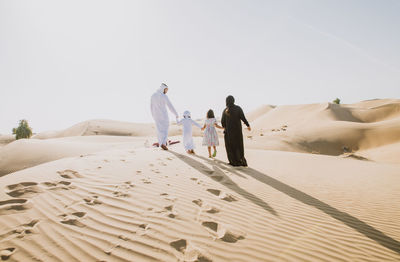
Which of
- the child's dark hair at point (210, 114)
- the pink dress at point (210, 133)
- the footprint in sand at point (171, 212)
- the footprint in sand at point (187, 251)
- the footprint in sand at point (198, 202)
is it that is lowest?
the footprint in sand at point (187, 251)

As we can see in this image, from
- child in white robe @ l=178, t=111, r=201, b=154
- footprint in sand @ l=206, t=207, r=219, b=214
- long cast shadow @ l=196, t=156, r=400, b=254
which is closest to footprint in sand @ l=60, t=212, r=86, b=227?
footprint in sand @ l=206, t=207, r=219, b=214

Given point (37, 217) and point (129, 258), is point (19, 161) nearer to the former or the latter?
point (37, 217)

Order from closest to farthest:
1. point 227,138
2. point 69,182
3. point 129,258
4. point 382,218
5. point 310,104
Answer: point 129,258 → point 382,218 → point 69,182 → point 227,138 → point 310,104

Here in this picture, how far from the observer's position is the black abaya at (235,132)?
6.03 m

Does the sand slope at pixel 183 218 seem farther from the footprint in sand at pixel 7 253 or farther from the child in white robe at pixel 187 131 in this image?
the child in white robe at pixel 187 131

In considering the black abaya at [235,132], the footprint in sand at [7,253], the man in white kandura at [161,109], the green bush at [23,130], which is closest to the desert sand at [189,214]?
the footprint in sand at [7,253]

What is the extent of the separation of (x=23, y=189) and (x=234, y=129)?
16.4 ft

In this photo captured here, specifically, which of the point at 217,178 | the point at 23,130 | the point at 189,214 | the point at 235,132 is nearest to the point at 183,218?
the point at 189,214

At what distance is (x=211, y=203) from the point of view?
10.5ft

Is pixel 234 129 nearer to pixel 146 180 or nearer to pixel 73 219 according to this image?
pixel 146 180

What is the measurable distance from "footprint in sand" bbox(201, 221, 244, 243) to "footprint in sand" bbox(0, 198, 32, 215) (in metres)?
2.42

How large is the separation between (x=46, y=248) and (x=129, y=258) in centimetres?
86

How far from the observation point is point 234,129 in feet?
19.9

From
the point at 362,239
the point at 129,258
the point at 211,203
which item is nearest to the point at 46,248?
the point at 129,258
